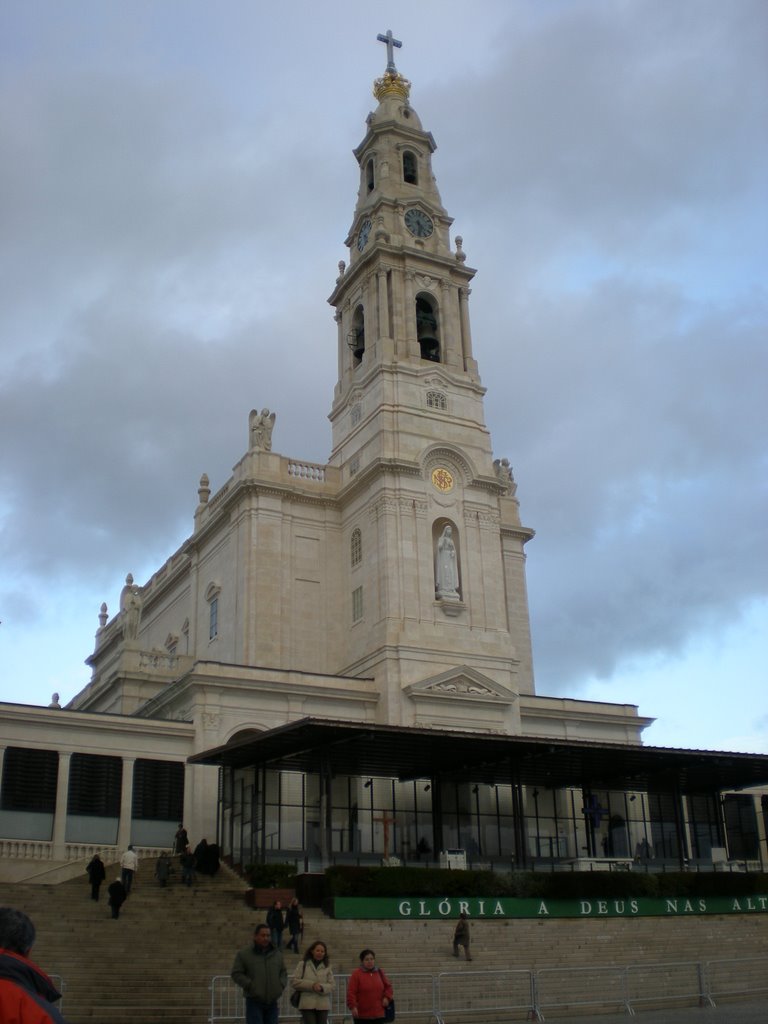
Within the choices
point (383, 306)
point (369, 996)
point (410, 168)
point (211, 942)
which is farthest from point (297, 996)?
point (410, 168)

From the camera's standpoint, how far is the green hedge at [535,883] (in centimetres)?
3250

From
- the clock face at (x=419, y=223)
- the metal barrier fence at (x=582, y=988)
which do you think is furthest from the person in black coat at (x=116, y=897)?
the clock face at (x=419, y=223)

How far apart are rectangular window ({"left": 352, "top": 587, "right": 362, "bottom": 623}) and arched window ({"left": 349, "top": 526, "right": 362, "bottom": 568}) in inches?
54.9

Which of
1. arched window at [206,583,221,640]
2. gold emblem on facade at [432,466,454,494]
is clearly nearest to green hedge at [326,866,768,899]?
gold emblem on facade at [432,466,454,494]

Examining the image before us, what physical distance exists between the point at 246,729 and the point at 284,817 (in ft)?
13.7

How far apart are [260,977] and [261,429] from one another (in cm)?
4208

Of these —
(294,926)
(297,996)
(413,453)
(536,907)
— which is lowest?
(297,996)

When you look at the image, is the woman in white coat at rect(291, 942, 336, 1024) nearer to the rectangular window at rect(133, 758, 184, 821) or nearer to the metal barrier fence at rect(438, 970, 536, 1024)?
the metal barrier fence at rect(438, 970, 536, 1024)

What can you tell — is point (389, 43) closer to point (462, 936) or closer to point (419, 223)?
point (419, 223)

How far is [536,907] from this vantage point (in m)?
34.3

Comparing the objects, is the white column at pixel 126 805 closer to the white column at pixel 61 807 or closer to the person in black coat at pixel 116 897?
the white column at pixel 61 807

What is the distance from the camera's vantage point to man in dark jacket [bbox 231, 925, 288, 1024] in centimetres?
1422

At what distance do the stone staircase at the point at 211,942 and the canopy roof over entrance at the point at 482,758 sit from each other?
14.9 feet

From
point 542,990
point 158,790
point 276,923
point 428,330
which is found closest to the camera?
point 542,990
